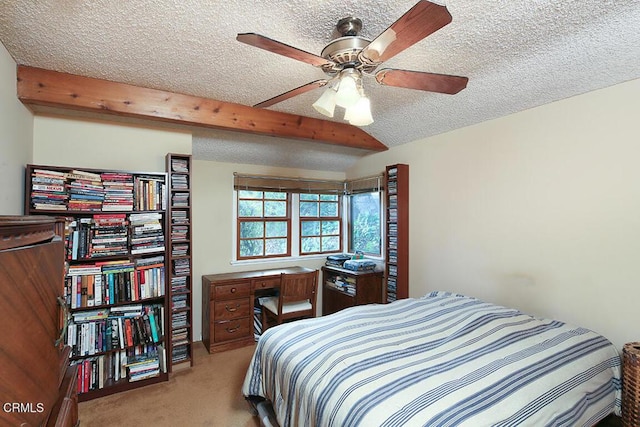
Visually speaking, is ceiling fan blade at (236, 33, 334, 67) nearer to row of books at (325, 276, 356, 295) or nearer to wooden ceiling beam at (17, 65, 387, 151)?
wooden ceiling beam at (17, 65, 387, 151)

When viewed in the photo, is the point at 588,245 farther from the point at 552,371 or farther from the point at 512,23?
the point at 512,23

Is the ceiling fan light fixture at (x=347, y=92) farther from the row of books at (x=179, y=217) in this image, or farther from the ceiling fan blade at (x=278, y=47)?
the row of books at (x=179, y=217)

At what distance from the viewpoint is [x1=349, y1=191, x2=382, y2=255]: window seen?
3957 millimetres

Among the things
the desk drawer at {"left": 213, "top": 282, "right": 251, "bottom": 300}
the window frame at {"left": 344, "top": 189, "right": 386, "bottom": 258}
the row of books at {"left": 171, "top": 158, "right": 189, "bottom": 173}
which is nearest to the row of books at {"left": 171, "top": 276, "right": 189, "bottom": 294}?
the desk drawer at {"left": 213, "top": 282, "right": 251, "bottom": 300}

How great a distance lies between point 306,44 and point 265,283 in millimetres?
2472

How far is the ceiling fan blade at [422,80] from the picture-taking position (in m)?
1.43

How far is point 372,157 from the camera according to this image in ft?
12.8

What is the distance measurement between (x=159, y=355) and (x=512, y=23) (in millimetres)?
3403

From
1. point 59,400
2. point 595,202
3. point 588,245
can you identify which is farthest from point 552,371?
point 59,400

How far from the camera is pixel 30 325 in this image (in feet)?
2.19

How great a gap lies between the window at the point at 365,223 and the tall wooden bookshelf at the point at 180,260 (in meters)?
2.27

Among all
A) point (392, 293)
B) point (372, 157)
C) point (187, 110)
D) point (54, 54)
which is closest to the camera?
point (54, 54)

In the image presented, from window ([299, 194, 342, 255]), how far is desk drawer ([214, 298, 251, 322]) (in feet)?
3.75

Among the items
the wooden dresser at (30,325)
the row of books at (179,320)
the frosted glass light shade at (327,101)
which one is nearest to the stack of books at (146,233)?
the row of books at (179,320)
